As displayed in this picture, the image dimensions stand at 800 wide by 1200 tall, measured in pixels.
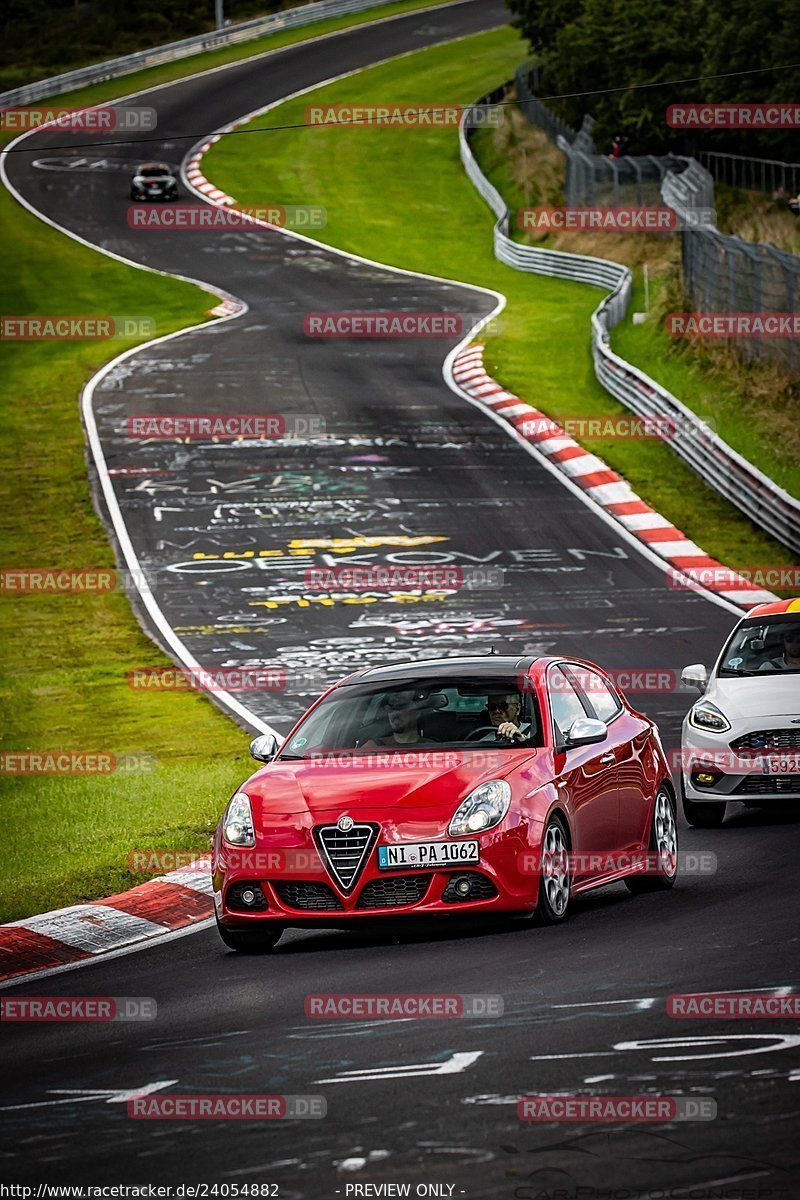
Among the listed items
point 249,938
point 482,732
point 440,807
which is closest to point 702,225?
point 482,732

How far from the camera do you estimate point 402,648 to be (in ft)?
73.9

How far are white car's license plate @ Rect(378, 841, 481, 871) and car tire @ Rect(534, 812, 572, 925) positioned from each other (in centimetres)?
45

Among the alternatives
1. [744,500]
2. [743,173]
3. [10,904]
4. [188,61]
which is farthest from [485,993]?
[188,61]

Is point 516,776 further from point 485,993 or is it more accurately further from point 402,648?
point 402,648

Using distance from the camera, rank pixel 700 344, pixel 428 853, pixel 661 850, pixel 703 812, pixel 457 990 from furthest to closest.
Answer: pixel 700 344 → pixel 703 812 → pixel 661 850 → pixel 428 853 → pixel 457 990

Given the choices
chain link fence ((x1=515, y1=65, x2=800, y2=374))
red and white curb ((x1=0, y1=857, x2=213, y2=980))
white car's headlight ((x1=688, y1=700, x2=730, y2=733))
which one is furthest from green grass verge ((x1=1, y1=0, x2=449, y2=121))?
red and white curb ((x1=0, y1=857, x2=213, y2=980))

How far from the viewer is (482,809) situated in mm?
9961

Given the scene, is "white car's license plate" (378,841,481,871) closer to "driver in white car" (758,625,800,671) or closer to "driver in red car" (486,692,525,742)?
"driver in red car" (486,692,525,742)

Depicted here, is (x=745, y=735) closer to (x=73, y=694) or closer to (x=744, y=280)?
(x=73, y=694)

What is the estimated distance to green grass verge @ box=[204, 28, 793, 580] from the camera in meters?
31.2

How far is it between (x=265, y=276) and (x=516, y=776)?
44.3m

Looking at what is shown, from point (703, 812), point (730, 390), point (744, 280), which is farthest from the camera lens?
point (730, 390)

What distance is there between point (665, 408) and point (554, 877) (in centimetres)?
2406

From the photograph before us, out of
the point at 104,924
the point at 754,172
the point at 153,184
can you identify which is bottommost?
the point at 153,184
